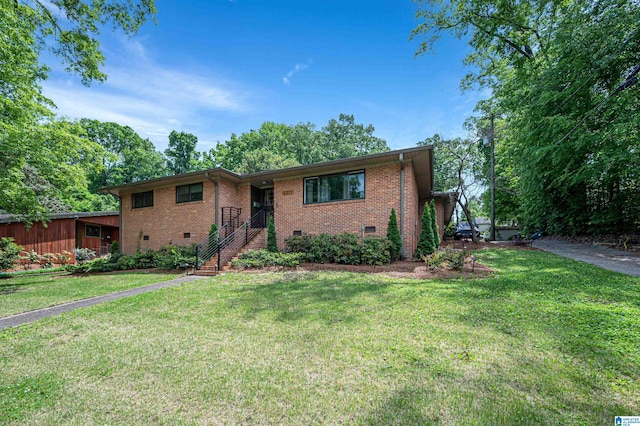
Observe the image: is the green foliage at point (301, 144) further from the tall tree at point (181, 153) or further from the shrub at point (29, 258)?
the shrub at point (29, 258)

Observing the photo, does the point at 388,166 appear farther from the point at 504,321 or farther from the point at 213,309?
the point at 213,309

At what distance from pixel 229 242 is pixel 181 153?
34.7 metres

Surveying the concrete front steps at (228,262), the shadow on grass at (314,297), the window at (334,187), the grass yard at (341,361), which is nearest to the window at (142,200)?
the concrete front steps at (228,262)

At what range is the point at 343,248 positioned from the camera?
935cm

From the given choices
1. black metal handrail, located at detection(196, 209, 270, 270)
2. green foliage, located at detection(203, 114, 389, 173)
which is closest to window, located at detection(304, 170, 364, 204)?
black metal handrail, located at detection(196, 209, 270, 270)

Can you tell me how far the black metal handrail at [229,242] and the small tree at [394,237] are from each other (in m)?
6.49

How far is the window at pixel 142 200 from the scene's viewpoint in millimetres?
14055

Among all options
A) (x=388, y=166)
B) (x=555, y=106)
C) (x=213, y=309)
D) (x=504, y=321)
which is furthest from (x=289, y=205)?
(x=555, y=106)

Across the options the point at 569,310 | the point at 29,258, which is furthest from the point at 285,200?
the point at 29,258

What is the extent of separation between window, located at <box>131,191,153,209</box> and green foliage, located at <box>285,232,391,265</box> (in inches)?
363

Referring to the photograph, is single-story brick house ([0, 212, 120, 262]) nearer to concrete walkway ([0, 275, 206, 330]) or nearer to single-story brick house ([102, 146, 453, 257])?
single-story brick house ([102, 146, 453, 257])

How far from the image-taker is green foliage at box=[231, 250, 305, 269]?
30.2ft

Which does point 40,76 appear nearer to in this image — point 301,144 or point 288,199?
point 288,199

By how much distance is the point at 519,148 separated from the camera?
1395 cm
